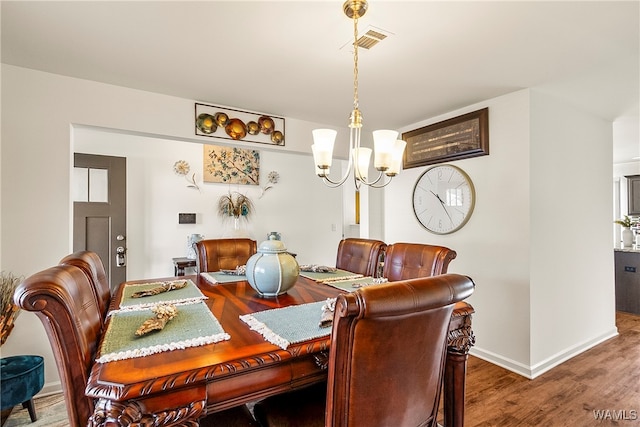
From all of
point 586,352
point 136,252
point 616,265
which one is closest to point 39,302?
point 136,252

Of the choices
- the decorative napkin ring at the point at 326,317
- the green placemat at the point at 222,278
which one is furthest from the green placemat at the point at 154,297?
the decorative napkin ring at the point at 326,317

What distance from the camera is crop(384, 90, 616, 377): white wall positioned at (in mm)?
2416

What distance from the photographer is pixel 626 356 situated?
2.68 metres

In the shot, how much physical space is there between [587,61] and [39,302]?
2928 mm

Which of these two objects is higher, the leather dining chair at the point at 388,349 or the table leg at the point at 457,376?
the leather dining chair at the point at 388,349

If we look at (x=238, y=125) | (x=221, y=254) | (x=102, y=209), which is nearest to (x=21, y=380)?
(x=221, y=254)

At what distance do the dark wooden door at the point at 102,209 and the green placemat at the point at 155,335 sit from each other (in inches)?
105

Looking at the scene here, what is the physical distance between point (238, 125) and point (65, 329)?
7.52ft

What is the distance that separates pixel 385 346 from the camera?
82cm

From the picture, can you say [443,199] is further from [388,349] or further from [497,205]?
[388,349]

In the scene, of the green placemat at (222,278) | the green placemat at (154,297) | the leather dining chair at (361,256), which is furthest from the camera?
the leather dining chair at (361,256)

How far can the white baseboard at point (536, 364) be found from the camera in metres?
2.39

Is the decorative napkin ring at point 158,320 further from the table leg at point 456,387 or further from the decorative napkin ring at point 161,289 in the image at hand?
the table leg at point 456,387

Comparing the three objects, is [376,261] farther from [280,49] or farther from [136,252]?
[136,252]
